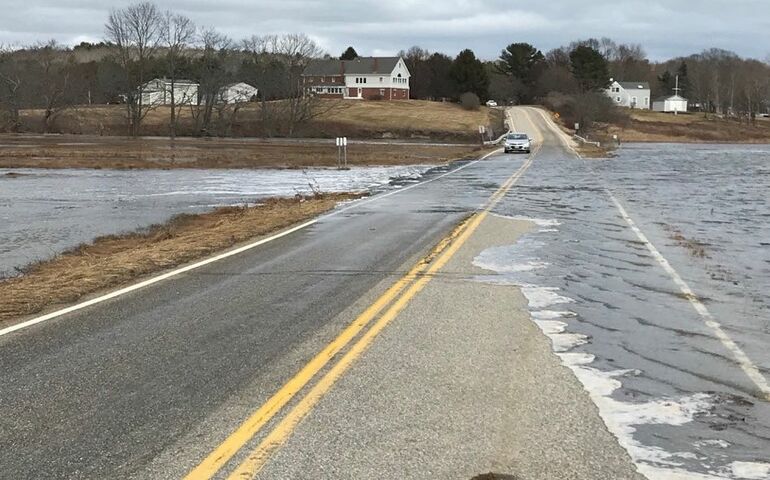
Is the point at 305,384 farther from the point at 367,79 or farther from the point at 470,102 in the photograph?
the point at 367,79

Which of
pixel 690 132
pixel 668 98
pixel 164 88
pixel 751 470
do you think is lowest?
pixel 751 470

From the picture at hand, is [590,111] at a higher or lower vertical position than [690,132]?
higher

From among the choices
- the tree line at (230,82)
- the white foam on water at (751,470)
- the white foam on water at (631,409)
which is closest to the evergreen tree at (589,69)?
the tree line at (230,82)

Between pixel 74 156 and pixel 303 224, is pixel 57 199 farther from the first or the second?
pixel 74 156

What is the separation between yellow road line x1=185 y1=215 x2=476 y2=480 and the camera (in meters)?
4.57

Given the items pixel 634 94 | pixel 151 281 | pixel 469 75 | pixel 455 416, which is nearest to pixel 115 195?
pixel 151 281

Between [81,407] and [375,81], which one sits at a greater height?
[375,81]

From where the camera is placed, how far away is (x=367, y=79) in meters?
142

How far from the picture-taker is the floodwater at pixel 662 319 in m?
5.11

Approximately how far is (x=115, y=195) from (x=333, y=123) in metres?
75.6

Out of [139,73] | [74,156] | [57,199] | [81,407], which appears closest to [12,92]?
[139,73]

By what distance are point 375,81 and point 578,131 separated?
5633 centimetres

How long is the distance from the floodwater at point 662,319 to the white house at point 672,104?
6337 inches

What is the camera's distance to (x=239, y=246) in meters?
14.0
